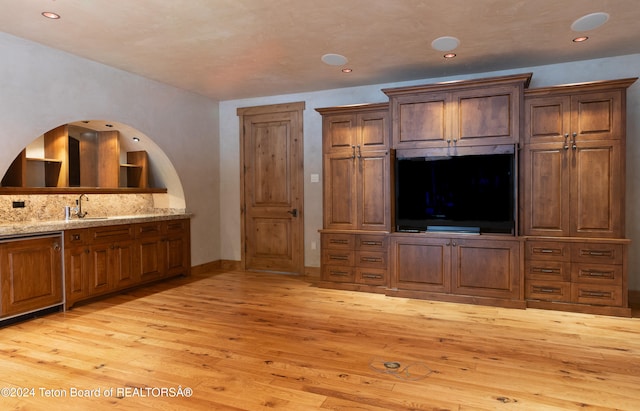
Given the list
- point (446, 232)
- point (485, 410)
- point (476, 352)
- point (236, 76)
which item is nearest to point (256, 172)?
point (236, 76)

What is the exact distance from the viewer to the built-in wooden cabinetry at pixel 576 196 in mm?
3887

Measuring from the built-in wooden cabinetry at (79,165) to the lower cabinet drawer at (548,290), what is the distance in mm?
4982

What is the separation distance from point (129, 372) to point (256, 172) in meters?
3.87

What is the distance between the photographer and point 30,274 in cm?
371

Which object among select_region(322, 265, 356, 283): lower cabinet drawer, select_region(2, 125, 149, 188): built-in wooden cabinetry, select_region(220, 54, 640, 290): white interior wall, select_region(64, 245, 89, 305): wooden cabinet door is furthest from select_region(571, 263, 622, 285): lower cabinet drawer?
select_region(2, 125, 149, 188): built-in wooden cabinetry

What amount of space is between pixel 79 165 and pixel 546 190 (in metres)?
5.37

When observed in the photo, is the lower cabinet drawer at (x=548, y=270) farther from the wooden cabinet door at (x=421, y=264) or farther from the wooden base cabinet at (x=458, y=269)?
the wooden cabinet door at (x=421, y=264)

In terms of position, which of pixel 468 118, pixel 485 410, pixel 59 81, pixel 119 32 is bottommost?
pixel 485 410

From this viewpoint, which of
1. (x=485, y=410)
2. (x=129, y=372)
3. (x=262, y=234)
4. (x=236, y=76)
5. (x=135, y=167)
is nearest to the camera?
(x=485, y=410)

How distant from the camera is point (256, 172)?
618cm

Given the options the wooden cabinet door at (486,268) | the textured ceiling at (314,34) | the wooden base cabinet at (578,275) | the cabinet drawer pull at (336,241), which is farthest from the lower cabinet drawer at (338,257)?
the textured ceiling at (314,34)

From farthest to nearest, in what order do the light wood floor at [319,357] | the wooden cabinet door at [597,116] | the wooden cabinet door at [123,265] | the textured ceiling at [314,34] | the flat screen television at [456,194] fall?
the wooden cabinet door at [123,265]
the flat screen television at [456,194]
the wooden cabinet door at [597,116]
the textured ceiling at [314,34]
the light wood floor at [319,357]

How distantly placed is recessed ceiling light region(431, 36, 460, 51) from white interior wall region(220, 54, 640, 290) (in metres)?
1.03

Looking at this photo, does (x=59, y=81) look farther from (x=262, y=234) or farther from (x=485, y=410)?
(x=485, y=410)
